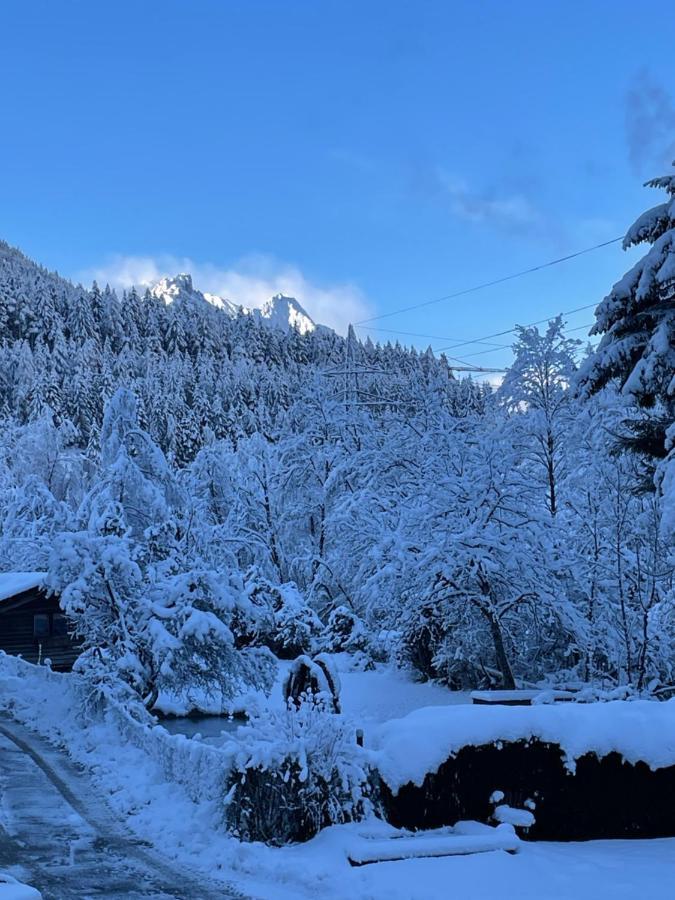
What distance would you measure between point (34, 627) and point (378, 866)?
28.4 meters

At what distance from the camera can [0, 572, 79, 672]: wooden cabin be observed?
33188 millimetres

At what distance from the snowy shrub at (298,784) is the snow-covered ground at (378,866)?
0.28 metres

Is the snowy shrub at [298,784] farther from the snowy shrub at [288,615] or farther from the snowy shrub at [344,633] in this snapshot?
the snowy shrub at [344,633]

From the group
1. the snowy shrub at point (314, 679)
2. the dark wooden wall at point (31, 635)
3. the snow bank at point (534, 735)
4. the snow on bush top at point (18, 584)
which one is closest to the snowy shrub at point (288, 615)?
the dark wooden wall at point (31, 635)

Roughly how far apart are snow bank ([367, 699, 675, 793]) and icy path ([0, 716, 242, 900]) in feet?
10.5

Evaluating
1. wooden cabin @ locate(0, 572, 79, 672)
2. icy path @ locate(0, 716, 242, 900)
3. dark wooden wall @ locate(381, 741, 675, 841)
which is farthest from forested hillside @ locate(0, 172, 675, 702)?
icy path @ locate(0, 716, 242, 900)

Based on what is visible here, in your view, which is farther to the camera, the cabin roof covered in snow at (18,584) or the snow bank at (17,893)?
the cabin roof covered in snow at (18,584)

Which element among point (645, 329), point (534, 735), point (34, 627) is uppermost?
point (645, 329)

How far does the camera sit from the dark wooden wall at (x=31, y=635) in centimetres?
3331

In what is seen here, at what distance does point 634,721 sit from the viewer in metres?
11.3

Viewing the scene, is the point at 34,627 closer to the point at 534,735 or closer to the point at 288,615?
the point at 288,615

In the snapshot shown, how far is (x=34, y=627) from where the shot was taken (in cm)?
3400

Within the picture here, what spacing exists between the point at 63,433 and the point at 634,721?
60.2 m

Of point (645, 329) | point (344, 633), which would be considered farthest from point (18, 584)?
point (645, 329)
